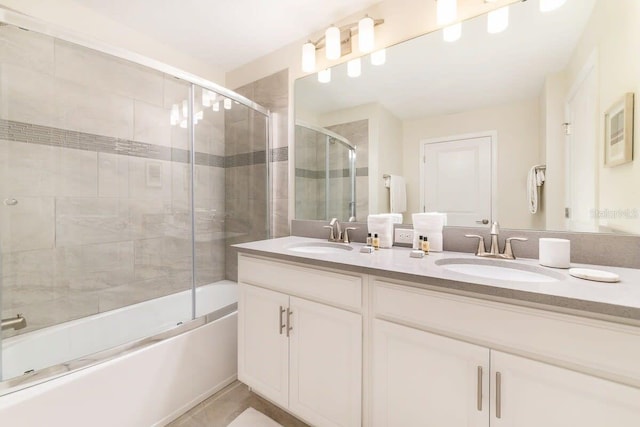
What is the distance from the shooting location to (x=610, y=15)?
1068 millimetres

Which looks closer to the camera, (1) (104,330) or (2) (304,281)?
(2) (304,281)

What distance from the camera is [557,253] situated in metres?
1.03

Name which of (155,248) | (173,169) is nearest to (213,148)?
(173,169)

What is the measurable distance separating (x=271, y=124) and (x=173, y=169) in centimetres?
87

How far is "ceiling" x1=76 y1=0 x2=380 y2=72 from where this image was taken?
5.45 ft

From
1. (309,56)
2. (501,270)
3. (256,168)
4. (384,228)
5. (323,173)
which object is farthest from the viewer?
(256,168)

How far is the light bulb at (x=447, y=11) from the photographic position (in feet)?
4.57

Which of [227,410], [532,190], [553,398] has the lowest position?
[227,410]

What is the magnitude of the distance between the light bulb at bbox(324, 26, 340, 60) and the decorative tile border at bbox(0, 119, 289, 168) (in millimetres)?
733

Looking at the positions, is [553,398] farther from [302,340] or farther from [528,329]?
[302,340]

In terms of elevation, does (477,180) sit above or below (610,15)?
below

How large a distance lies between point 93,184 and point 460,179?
2.30m

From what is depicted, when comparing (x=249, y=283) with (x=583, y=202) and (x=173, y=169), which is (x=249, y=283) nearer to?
(x=173, y=169)

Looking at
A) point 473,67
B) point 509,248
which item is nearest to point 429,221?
point 509,248
